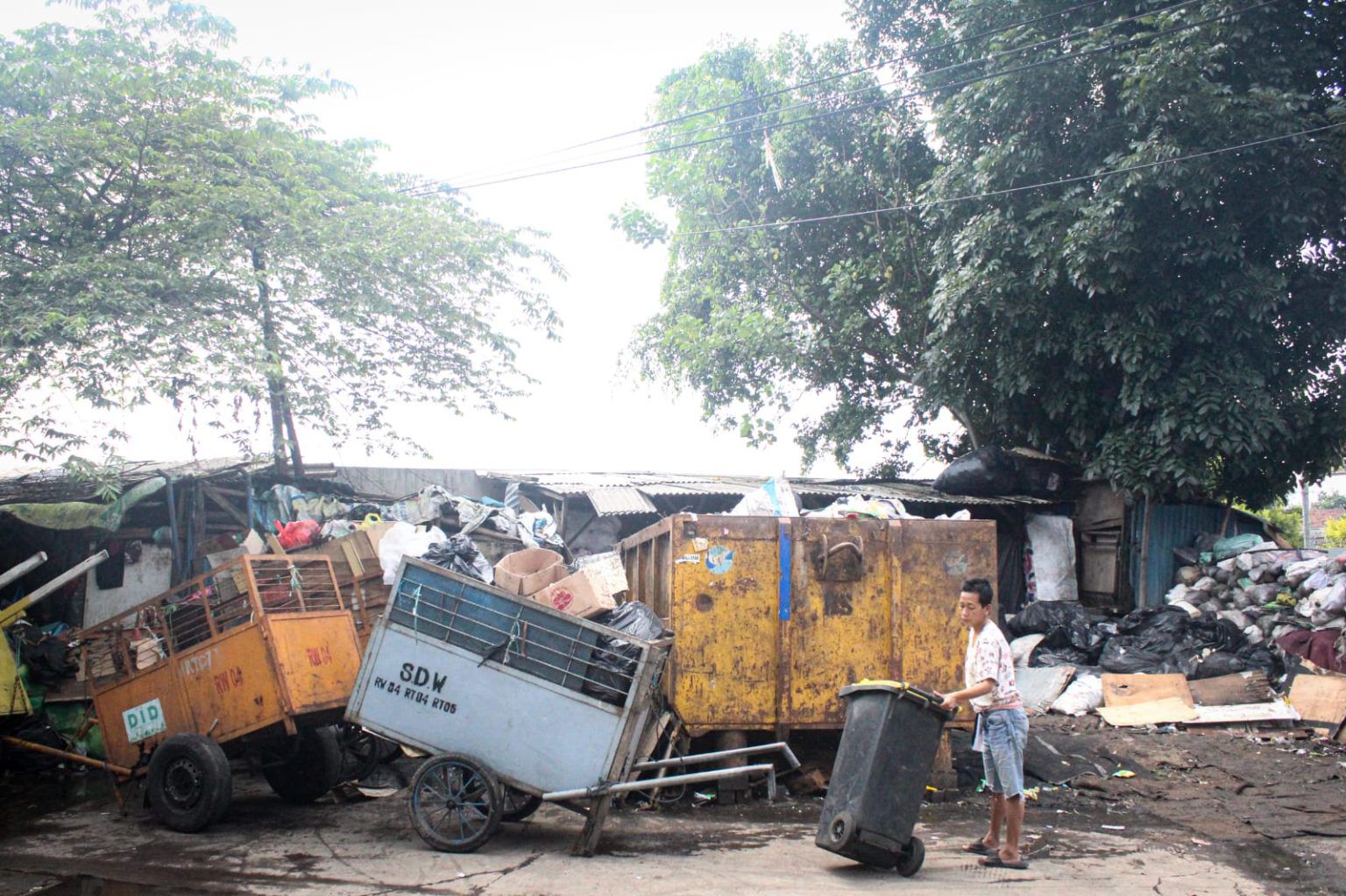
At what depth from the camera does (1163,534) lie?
45.3 ft

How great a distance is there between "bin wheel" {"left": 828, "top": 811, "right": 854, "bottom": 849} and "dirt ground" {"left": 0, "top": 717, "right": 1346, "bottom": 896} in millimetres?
176

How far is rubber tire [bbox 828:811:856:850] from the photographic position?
4.87 meters

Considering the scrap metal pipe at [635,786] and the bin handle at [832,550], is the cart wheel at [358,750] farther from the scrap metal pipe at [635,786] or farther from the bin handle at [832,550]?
the bin handle at [832,550]

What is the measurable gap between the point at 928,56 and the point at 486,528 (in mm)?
10824

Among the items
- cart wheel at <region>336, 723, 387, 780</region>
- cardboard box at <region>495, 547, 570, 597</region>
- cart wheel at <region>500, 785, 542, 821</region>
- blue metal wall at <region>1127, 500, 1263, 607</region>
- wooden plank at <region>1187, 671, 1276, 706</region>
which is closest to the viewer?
cart wheel at <region>500, 785, 542, 821</region>

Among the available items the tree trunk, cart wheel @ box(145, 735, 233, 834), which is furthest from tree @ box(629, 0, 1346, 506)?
cart wheel @ box(145, 735, 233, 834)

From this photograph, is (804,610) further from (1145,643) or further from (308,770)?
(1145,643)

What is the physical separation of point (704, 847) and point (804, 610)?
1.83m

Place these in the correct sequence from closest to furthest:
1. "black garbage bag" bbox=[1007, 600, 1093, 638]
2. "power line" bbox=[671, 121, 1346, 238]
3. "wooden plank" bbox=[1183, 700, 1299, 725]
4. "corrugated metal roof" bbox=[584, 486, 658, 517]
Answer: "wooden plank" bbox=[1183, 700, 1299, 725]
"power line" bbox=[671, 121, 1346, 238]
"corrugated metal roof" bbox=[584, 486, 658, 517]
"black garbage bag" bbox=[1007, 600, 1093, 638]

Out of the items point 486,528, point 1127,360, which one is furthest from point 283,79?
point 1127,360

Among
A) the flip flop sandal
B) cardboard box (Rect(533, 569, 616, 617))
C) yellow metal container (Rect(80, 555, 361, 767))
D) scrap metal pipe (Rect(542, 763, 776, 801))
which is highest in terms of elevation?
cardboard box (Rect(533, 569, 616, 617))

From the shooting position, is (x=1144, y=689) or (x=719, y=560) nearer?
(x=719, y=560)

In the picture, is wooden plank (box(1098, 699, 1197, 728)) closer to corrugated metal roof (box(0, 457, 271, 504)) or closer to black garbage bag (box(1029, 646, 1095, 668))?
black garbage bag (box(1029, 646, 1095, 668))

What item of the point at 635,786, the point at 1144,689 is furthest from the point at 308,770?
the point at 1144,689
